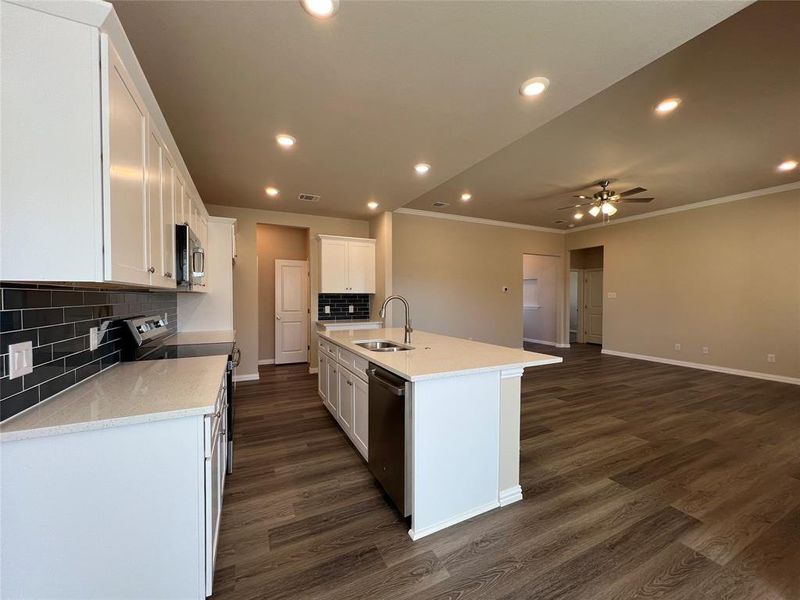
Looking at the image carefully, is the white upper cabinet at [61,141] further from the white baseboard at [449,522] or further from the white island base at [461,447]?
the white baseboard at [449,522]

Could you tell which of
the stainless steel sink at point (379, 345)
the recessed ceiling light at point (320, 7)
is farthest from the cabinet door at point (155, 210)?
the stainless steel sink at point (379, 345)

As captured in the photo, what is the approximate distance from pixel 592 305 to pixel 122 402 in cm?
958

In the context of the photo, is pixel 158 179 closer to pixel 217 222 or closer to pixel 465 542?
pixel 217 222

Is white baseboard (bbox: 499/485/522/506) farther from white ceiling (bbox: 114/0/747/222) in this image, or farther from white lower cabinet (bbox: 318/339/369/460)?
white ceiling (bbox: 114/0/747/222)

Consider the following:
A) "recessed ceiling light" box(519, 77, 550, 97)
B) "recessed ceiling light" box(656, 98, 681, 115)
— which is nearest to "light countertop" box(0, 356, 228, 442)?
"recessed ceiling light" box(519, 77, 550, 97)

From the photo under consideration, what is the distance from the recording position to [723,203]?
17.0 ft

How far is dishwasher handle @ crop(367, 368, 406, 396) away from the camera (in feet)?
5.83

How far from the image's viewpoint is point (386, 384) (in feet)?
6.32

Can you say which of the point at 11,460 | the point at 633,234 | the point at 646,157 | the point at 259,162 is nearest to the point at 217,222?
the point at 259,162

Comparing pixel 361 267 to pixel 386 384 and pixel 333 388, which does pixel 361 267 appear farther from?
pixel 386 384

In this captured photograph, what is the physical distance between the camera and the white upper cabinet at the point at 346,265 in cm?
505

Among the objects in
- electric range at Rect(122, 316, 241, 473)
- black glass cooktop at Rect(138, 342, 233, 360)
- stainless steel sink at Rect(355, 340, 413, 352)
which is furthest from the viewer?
stainless steel sink at Rect(355, 340, 413, 352)

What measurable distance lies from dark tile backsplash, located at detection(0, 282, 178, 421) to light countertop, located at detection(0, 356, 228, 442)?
55 mm

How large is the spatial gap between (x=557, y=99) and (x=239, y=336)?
4.88 m
